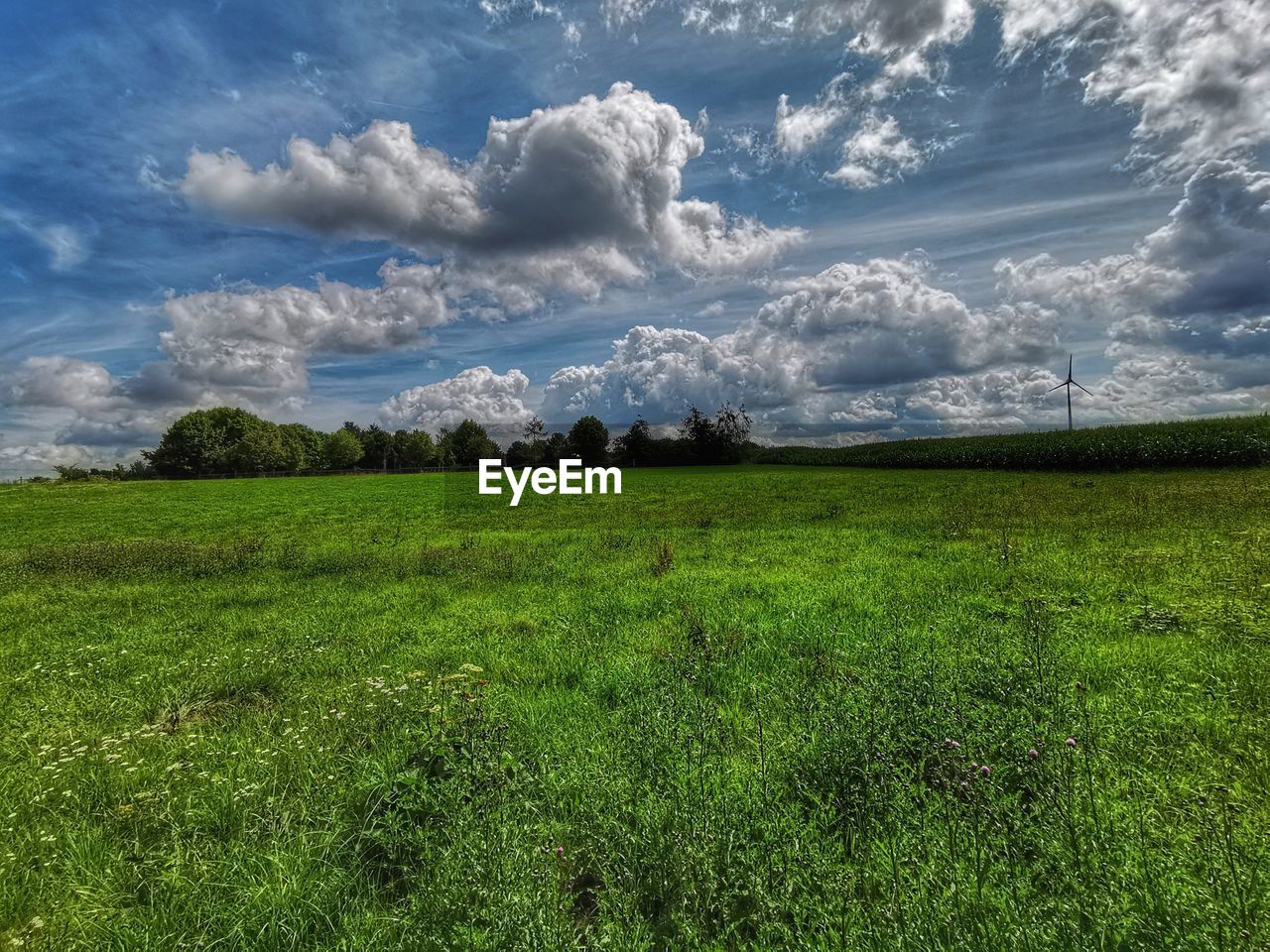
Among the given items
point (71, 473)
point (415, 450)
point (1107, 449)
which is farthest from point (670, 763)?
point (415, 450)

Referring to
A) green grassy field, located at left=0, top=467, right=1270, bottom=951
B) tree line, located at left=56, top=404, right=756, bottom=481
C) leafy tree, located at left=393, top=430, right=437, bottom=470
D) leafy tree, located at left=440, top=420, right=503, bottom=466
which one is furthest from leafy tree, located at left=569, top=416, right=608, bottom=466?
green grassy field, located at left=0, top=467, right=1270, bottom=951

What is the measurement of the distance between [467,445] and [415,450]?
61.8 feet

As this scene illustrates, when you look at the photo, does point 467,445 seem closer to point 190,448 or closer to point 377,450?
point 377,450

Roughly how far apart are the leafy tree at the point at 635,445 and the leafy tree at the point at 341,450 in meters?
83.6

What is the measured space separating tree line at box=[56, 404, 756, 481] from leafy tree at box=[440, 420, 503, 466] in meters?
0.26

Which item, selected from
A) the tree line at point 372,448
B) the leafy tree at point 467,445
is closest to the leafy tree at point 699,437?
the tree line at point 372,448

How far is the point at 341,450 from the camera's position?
145500mm

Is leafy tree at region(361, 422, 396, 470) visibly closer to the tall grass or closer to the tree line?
the tree line

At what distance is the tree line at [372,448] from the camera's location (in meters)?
94.2

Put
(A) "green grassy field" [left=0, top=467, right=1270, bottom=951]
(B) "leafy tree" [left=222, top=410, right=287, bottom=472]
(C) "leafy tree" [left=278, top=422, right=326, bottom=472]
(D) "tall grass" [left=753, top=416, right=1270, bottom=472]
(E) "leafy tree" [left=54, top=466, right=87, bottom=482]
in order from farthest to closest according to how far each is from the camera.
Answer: (C) "leafy tree" [left=278, top=422, right=326, bottom=472]
(B) "leafy tree" [left=222, top=410, right=287, bottom=472]
(E) "leafy tree" [left=54, top=466, right=87, bottom=482]
(D) "tall grass" [left=753, top=416, right=1270, bottom=472]
(A) "green grassy field" [left=0, top=467, right=1270, bottom=951]

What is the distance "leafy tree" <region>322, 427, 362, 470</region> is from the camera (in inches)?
5709

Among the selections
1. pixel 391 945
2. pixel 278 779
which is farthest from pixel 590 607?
pixel 391 945

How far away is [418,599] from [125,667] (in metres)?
4.65

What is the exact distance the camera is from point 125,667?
876 cm
